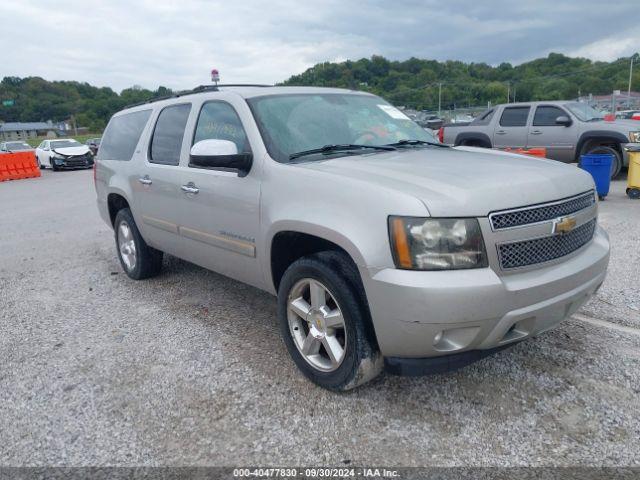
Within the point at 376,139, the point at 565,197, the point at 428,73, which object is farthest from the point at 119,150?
the point at 428,73

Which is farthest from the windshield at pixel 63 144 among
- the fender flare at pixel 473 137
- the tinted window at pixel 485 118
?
the tinted window at pixel 485 118

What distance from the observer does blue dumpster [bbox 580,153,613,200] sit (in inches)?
324

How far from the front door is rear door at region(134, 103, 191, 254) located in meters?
0.19

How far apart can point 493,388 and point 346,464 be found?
1.06m

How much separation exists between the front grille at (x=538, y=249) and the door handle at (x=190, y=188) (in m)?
2.27

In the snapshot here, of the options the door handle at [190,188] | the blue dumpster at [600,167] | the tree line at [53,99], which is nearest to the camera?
the door handle at [190,188]

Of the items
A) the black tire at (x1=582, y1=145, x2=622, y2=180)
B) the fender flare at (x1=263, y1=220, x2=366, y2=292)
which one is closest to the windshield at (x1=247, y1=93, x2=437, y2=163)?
the fender flare at (x1=263, y1=220, x2=366, y2=292)

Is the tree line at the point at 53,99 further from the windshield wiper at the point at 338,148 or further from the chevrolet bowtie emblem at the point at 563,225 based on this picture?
the chevrolet bowtie emblem at the point at 563,225

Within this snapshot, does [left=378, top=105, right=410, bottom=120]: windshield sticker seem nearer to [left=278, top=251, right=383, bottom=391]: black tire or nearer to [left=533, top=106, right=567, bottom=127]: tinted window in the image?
[left=278, top=251, right=383, bottom=391]: black tire

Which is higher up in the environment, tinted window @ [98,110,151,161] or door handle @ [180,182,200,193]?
tinted window @ [98,110,151,161]

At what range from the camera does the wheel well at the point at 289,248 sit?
3024mm

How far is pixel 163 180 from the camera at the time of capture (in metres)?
4.22

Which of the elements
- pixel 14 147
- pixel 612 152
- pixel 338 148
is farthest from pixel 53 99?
pixel 338 148

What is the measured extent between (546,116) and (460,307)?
34.1ft
